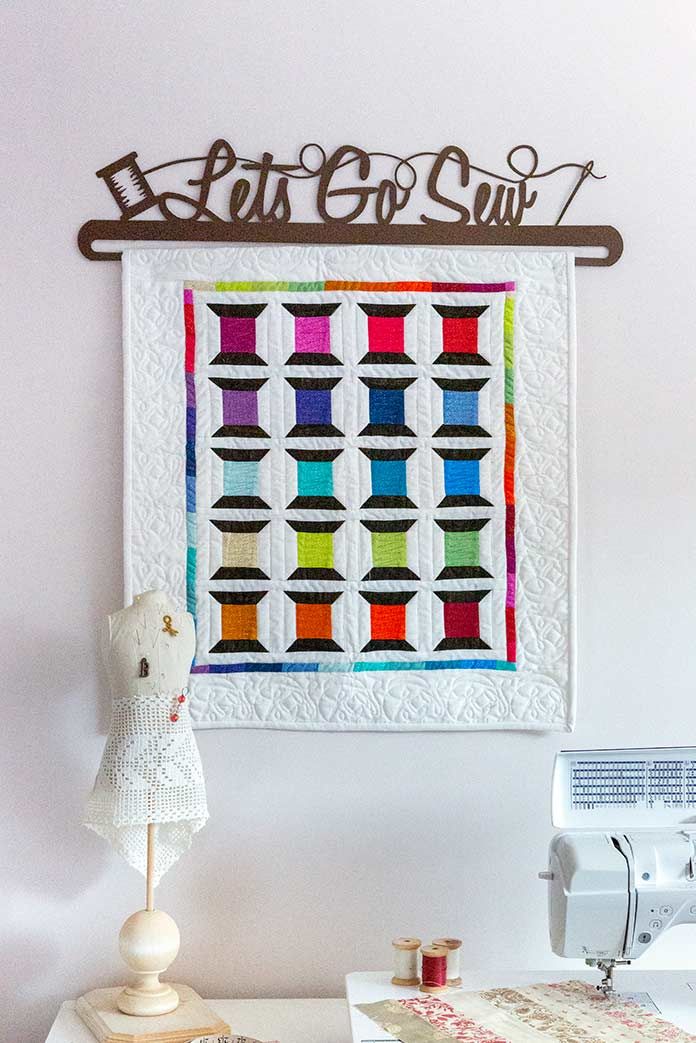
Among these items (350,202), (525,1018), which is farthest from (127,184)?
(525,1018)

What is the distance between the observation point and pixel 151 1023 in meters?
1.60

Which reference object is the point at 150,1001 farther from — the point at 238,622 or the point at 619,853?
→ the point at 619,853

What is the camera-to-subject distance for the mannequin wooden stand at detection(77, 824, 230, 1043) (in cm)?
159

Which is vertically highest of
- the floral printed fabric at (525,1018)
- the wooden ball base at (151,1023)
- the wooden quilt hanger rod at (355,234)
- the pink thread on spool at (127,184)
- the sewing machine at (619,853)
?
the pink thread on spool at (127,184)

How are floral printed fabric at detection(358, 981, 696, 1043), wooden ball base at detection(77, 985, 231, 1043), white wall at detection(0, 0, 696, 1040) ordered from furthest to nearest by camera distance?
white wall at detection(0, 0, 696, 1040), wooden ball base at detection(77, 985, 231, 1043), floral printed fabric at detection(358, 981, 696, 1043)

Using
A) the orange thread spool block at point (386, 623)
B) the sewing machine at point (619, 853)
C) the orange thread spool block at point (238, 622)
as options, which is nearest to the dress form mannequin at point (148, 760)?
the orange thread spool block at point (238, 622)

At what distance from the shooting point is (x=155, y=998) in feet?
5.37

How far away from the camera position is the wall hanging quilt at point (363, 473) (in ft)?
5.97

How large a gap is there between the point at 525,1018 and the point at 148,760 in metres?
0.64

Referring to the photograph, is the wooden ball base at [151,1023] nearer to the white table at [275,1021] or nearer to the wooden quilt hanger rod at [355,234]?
the white table at [275,1021]

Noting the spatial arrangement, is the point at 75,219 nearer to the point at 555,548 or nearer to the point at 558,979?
the point at 555,548

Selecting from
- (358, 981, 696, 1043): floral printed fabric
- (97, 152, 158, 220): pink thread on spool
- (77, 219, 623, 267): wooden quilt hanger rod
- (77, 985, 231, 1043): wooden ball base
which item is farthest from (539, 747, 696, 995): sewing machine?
(97, 152, 158, 220): pink thread on spool

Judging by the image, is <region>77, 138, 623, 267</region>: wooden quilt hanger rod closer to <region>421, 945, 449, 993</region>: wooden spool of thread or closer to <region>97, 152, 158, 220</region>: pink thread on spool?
<region>97, 152, 158, 220</region>: pink thread on spool

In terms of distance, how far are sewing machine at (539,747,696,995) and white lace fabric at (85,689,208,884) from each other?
0.54 m
